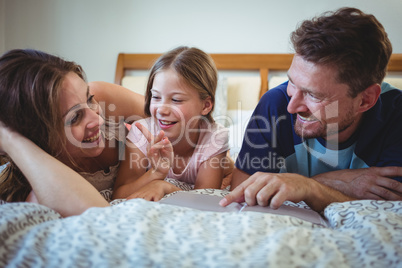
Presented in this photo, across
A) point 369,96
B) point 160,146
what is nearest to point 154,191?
point 160,146

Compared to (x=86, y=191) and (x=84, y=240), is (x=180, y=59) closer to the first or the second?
(x=86, y=191)

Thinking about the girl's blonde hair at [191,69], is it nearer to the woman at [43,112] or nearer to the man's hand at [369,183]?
the woman at [43,112]

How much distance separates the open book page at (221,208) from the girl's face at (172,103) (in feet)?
1.79

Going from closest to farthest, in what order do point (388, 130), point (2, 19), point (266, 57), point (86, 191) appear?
point (86, 191) < point (388, 130) < point (266, 57) < point (2, 19)

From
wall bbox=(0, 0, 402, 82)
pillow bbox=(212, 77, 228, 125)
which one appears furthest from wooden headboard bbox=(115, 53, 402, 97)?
pillow bbox=(212, 77, 228, 125)

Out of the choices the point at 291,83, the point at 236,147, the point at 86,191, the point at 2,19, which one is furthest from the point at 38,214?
the point at 2,19

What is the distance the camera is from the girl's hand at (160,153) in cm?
133

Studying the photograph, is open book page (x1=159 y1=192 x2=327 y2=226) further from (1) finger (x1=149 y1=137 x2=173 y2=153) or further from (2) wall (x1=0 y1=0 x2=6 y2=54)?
(2) wall (x1=0 y1=0 x2=6 y2=54)

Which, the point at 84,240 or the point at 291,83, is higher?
the point at 291,83

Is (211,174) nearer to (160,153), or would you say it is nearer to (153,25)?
(160,153)

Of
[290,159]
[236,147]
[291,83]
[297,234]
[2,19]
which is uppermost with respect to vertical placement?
[2,19]

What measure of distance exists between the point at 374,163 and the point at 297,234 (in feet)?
2.62

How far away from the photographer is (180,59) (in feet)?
5.33

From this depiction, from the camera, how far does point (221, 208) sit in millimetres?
958
